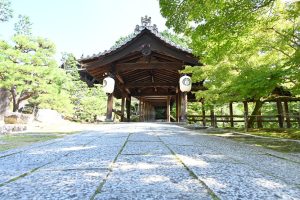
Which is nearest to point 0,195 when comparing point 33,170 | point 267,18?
Result: point 33,170

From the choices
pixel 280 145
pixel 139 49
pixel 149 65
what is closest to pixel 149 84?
pixel 149 65

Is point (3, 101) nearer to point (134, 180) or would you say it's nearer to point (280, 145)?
point (280, 145)

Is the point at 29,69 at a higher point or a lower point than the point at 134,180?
higher

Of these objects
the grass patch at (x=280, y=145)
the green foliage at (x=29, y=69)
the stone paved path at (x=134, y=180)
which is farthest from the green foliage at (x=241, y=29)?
→ the green foliage at (x=29, y=69)

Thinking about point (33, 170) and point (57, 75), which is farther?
point (57, 75)

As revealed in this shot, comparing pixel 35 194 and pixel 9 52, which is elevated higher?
pixel 9 52

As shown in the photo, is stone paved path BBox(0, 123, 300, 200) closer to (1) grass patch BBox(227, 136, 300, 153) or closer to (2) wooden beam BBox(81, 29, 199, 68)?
(1) grass patch BBox(227, 136, 300, 153)

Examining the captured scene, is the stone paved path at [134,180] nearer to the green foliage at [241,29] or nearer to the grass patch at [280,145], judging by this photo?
the grass patch at [280,145]

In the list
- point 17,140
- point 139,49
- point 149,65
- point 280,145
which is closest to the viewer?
point 17,140

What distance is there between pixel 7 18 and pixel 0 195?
1557 cm

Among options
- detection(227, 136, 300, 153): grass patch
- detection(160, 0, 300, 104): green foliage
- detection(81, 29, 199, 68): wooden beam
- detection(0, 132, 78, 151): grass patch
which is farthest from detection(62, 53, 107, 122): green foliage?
detection(227, 136, 300, 153): grass patch

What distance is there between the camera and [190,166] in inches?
91.7

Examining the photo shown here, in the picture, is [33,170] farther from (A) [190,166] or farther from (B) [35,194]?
(A) [190,166]

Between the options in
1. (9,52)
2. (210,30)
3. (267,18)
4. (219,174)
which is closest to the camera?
(219,174)
